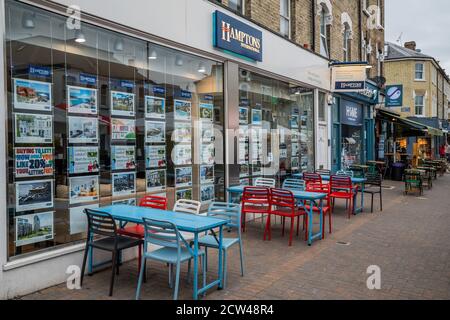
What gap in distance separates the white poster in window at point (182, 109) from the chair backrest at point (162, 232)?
11.2ft

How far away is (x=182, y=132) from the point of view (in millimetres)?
7984

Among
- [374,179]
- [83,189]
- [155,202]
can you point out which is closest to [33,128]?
[83,189]

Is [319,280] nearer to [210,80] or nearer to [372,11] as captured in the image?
[210,80]

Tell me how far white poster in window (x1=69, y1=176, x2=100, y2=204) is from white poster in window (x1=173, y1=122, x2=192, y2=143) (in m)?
2.09

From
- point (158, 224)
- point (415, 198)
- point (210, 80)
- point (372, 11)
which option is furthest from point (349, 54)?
point (158, 224)

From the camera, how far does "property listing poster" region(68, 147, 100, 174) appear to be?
5.77 m

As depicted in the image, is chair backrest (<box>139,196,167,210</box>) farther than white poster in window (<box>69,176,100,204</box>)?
Yes

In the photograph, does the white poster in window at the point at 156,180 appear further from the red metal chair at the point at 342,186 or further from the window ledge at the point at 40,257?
the red metal chair at the point at 342,186

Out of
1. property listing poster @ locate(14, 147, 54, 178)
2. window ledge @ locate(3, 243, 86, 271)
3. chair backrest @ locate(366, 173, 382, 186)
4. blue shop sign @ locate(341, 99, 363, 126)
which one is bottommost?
window ledge @ locate(3, 243, 86, 271)

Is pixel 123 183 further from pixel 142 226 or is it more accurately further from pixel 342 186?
pixel 342 186

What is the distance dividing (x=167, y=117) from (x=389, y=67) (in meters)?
34.1

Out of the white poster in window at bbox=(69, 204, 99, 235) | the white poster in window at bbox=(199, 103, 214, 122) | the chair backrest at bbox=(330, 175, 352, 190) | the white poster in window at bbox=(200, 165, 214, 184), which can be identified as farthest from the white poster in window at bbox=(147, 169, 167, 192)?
the chair backrest at bbox=(330, 175, 352, 190)

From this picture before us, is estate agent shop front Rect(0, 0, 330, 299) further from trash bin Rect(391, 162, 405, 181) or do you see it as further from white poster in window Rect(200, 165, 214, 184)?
trash bin Rect(391, 162, 405, 181)

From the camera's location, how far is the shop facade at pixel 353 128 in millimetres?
15680
